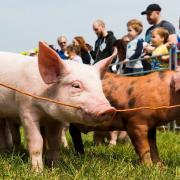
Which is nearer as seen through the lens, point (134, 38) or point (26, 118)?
point (26, 118)

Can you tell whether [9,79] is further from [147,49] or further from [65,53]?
[65,53]

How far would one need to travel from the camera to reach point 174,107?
4.40 meters

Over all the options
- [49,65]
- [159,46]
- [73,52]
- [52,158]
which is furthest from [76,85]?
[73,52]

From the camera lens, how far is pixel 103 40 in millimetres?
8781

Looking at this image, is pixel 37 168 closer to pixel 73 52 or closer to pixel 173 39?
pixel 173 39

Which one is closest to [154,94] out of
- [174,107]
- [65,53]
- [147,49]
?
[174,107]

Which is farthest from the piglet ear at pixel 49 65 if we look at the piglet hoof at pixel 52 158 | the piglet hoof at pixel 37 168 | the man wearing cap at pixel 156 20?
the man wearing cap at pixel 156 20

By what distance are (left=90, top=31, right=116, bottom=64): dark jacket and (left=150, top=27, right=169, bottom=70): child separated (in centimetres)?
76

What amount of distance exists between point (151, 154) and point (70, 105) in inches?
49.6

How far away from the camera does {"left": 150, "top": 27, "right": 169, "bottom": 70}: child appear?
7430 millimetres

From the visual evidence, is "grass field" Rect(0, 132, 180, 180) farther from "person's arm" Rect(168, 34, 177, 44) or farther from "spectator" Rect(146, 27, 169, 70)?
"person's arm" Rect(168, 34, 177, 44)

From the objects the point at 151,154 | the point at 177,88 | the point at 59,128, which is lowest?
the point at 151,154

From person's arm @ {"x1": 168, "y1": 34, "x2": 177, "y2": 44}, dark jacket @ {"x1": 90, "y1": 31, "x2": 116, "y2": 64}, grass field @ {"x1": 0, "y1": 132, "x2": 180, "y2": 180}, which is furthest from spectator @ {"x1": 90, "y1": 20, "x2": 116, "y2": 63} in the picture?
grass field @ {"x1": 0, "y1": 132, "x2": 180, "y2": 180}

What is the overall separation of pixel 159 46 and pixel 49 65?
4.36 metres
